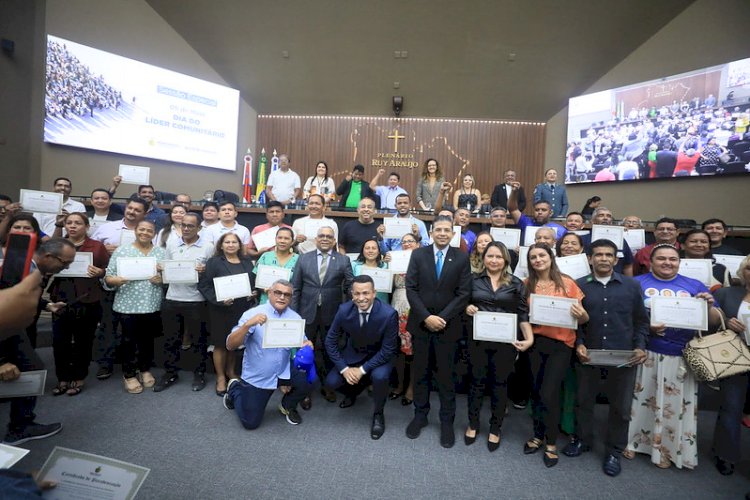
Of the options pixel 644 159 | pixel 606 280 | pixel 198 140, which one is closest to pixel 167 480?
pixel 606 280

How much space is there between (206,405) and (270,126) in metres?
8.78

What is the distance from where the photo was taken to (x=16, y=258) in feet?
4.05

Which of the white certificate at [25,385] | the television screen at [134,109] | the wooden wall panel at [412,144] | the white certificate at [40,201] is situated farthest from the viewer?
the wooden wall panel at [412,144]

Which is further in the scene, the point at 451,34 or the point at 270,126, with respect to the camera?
the point at 270,126

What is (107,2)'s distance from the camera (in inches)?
277

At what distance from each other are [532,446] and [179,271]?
3448 mm

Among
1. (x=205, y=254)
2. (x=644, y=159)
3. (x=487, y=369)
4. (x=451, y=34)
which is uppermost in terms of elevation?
(x=451, y=34)

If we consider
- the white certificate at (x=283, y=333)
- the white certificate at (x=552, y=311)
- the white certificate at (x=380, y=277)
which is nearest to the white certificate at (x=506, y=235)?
the white certificate at (x=380, y=277)

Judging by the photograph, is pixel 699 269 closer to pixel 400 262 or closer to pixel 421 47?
pixel 400 262

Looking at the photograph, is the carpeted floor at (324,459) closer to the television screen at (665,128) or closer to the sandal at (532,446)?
the sandal at (532,446)

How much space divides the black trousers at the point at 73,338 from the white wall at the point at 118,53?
4415 mm

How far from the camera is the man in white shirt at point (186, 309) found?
3.80 metres

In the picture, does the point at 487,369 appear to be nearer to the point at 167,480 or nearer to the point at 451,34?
the point at 167,480

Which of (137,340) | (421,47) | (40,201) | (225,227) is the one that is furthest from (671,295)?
(421,47)
